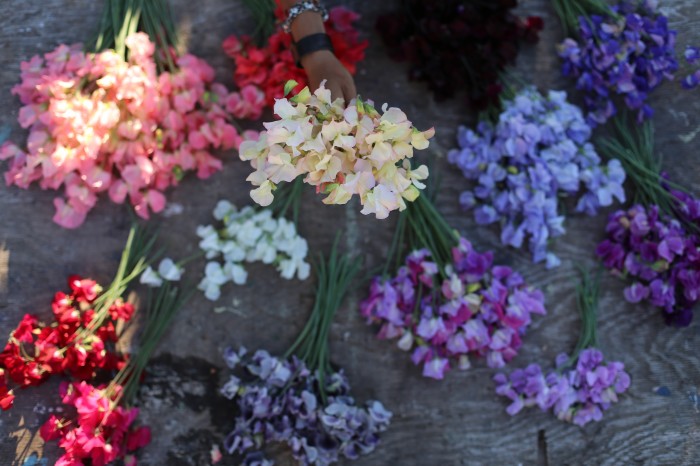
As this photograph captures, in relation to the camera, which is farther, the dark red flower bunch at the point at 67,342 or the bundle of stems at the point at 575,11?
the bundle of stems at the point at 575,11

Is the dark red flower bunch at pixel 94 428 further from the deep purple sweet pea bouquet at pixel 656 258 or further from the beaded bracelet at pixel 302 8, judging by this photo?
the deep purple sweet pea bouquet at pixel 656 258

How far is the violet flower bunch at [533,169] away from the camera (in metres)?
1.87

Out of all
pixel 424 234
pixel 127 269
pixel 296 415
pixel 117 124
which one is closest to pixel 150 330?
pixel 127 269

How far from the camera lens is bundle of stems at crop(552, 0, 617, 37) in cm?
196

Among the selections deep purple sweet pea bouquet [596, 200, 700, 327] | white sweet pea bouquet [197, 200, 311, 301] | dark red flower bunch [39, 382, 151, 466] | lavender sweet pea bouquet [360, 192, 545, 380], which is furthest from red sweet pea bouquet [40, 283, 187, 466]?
deep purple sweet pea bouquet [596, 200, 700, 327]

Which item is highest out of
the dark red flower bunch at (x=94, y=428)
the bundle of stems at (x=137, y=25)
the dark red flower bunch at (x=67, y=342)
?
the bundle of stems at (x=137, y=25)

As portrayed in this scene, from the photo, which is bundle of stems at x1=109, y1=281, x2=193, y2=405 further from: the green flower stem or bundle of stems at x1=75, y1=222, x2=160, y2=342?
the green flower stem

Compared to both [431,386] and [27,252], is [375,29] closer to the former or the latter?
[431,386]

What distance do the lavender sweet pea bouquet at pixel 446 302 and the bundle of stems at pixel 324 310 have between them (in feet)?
0.28

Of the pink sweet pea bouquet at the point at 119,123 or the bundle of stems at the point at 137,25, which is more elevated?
the bundle of stems at the point at 137,25

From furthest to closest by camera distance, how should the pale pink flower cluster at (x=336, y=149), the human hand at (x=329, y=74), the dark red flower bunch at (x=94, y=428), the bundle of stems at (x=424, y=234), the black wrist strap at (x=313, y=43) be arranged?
the bundle of stems at (x=424, y=234)
the dark red flower bunch at (x=94, y=428)
the black wrist strap at (x=313, y=43)
the human hand at (x=329, y=74)
the pale pink flower cluster at (x=336, y=149)

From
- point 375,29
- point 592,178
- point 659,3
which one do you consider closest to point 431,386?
point 592,178

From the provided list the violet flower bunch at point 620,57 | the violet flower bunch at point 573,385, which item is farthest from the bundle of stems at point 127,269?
the violet flower bunch at point 620,57

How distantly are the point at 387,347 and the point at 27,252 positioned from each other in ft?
3.57
